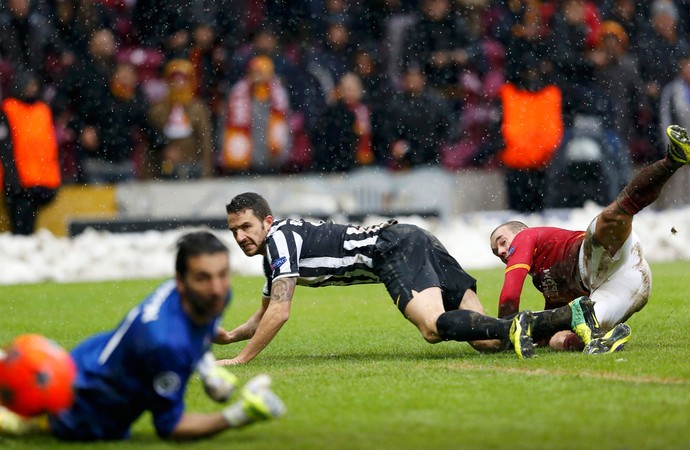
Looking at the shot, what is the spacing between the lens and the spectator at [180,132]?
58.2 feet

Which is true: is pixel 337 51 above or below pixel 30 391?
above

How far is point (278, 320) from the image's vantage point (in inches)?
317

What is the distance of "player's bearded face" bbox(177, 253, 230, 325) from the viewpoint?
5.32 metres

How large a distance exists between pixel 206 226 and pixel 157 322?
11.2 m


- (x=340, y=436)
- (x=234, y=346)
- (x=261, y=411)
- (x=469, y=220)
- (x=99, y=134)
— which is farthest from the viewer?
(x=99, y=134)

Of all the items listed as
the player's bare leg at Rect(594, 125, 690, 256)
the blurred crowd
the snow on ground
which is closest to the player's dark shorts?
the player's bare leg at Rect(594, 125, 690, 256)

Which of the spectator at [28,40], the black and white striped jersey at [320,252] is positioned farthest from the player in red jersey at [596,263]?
the spectator at [28,40]

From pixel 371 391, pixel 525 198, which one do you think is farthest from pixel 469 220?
pixel 371 391

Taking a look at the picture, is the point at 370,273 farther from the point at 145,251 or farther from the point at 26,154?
the point at 26,154

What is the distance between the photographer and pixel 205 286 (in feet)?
17.5

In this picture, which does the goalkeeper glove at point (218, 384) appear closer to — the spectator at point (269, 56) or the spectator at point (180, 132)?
the spectator at point (269, 56)

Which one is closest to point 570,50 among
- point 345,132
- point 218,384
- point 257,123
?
point 345,132

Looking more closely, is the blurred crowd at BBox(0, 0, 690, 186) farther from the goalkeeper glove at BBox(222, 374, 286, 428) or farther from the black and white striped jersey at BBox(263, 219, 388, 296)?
the goalkeeper glove at BBox(222, 374, 286, 428)

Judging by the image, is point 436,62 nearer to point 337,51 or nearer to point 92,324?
point 337,51
